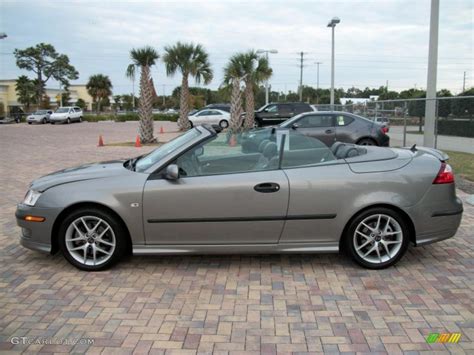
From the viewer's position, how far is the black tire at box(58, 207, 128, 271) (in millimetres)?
4258

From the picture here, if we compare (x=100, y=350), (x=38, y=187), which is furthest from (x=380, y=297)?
(x=38, y=187)

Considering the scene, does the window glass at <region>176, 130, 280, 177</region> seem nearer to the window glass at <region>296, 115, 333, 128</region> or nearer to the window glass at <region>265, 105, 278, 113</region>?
the window glass at <region>296, 115, 333, 128</region>

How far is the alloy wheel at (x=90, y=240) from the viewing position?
169 inches

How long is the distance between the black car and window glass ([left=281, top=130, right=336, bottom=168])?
26.7 feet

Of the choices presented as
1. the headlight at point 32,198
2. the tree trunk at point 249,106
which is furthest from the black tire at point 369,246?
the tree trunk at point 249,106

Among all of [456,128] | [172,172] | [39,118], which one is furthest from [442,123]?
[39,118]

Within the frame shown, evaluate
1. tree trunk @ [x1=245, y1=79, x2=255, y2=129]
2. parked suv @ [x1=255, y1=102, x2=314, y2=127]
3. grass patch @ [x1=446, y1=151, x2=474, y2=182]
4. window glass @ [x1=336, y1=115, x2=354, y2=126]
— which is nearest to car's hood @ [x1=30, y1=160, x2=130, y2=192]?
grass patch @ [x1=446, y1=151, x2=474, y2=182]

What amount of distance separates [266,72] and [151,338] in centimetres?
2386

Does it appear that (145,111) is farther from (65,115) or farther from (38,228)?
(65,115)

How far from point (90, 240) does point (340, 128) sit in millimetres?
9818

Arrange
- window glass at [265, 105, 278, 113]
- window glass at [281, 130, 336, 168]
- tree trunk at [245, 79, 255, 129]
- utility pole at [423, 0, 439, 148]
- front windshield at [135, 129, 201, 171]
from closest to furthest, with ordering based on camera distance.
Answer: window glass at [281, 130, 336, 168]
front windshield at [135, 129, 201, 171]
utility pole at [423, 0, 439, 148]
tree trunk at [245, 79, 255, 129]
window glass at [265, 105, 278, 113]

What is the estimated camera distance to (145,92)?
19375 millimetres

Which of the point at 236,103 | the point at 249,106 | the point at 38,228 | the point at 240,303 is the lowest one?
the point at 240,303

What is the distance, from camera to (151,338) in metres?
3.19
